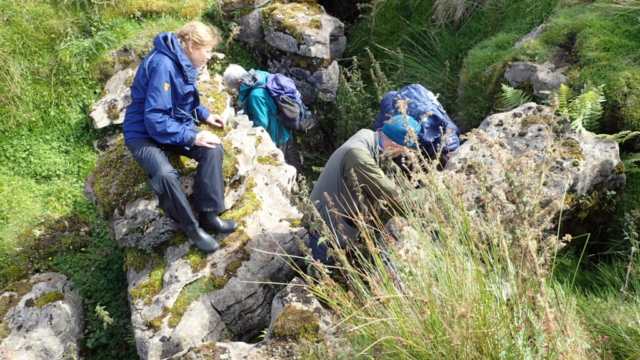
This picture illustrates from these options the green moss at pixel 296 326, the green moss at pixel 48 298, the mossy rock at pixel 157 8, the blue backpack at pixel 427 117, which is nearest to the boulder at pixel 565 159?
the blue backpack at pixel 427 117

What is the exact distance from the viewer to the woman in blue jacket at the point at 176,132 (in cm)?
452

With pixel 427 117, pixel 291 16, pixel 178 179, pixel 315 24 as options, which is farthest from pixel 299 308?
pixel 291 16

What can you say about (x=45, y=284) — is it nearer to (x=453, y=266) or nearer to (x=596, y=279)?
(x=453, y=266)

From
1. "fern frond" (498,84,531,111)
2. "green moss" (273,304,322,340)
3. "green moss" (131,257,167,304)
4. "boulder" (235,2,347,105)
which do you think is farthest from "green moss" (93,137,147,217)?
"fern frond" (498,84,531,111)

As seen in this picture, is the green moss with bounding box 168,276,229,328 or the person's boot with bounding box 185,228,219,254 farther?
the person's boot with bounding box 185,228,219,254

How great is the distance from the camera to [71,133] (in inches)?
293

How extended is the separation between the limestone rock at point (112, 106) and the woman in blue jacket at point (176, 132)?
2733 millimetres

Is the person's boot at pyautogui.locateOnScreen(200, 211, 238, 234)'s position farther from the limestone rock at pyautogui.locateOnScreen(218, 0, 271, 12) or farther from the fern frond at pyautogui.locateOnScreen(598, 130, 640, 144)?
the limestone rock at pyautogui.locateOnScreen(218, 0, 271, 12)

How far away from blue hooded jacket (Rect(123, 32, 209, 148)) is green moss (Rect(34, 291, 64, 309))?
77.7 inches

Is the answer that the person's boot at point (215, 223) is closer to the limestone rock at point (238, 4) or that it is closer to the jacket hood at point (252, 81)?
the jacket hood at point (252, 81)

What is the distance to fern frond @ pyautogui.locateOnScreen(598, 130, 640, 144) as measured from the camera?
4594 mm

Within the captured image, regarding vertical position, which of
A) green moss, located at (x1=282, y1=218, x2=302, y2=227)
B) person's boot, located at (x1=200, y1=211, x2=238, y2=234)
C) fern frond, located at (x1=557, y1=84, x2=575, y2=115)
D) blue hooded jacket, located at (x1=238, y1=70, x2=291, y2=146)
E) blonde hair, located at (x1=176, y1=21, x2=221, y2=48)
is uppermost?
blonde hair, located at (x1=176, y1=21, x2=221, y2=48)

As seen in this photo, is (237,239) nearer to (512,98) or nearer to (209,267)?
(209,267)

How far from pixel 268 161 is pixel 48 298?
2862 mm
